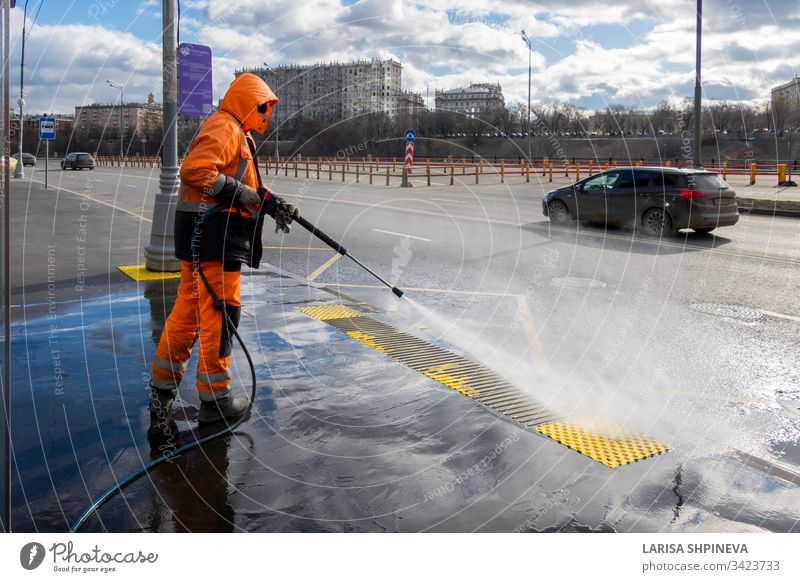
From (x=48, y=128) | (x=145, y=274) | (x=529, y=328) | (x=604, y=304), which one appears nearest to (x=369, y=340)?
(x=529, y=328)

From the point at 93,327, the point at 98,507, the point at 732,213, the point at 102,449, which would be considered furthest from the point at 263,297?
the point at 732,213

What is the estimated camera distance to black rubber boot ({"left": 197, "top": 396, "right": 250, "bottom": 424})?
14.6 ft

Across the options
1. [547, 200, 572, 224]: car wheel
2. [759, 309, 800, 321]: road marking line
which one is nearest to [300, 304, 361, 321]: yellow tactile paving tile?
[759, 309, 800, 321]: road marking line

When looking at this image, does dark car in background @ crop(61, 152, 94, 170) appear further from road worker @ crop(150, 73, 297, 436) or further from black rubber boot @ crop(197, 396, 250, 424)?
black rubber boot @ crop(197, 396, 250, 424)

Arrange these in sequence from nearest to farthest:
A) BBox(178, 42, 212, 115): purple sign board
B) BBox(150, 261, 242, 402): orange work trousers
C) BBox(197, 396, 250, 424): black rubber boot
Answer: BBox(150, 261, 242, 402): orange work trousers, BBox(197, 396, 250, 424): black rubber boot, BBox(178, 42, 212, 115): purple sign board

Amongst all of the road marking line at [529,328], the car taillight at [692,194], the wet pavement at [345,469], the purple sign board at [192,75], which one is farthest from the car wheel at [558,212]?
the wet pavement at [345,469]

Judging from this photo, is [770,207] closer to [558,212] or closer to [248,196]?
[558,212]

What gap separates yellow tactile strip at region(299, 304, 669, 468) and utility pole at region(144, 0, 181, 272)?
274cm

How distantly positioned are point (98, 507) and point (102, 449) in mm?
700

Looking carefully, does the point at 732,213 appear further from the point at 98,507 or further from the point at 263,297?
the point at 98,507

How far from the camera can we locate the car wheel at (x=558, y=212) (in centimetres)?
1680

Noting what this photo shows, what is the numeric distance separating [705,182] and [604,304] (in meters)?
8.16

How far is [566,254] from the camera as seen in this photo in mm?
11977

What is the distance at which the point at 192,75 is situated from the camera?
9.56 m
